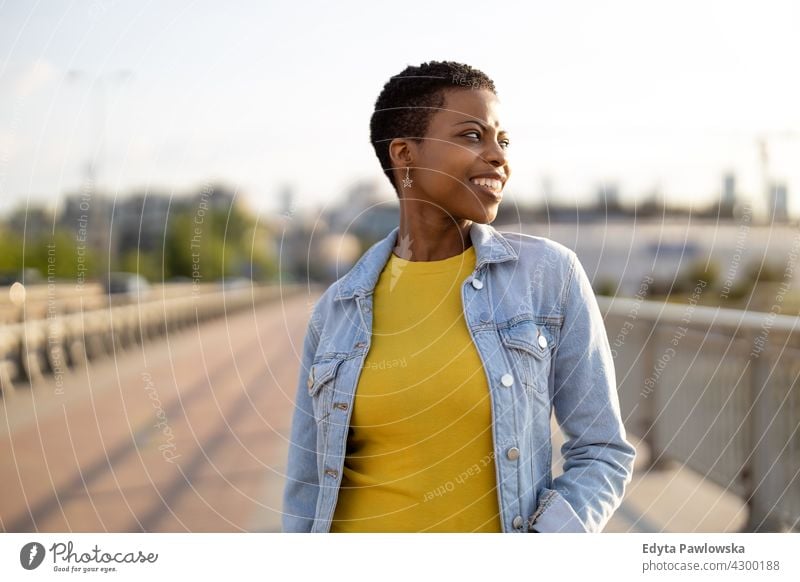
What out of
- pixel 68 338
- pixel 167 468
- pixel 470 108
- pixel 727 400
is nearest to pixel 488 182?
pixel 470 108

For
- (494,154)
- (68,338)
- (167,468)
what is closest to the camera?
(494,154)

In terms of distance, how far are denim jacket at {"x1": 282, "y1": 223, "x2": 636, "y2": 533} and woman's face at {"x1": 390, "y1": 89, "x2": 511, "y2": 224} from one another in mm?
94

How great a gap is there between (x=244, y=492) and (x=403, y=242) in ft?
10.5

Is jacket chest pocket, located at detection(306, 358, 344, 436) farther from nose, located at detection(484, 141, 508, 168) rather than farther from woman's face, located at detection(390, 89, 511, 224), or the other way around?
nose, located at detection(484, 141, 508, 168)

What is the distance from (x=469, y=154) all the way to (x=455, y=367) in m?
0.47

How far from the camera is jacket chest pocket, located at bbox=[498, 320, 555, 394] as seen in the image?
200 cm

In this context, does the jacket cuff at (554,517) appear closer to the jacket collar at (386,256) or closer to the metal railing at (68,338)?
the jacket collar at (386,256)

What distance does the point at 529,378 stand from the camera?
2.00 meters

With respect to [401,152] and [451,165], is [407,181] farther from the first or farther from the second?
[451,165]

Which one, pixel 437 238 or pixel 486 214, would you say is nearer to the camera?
pixel 486 214
